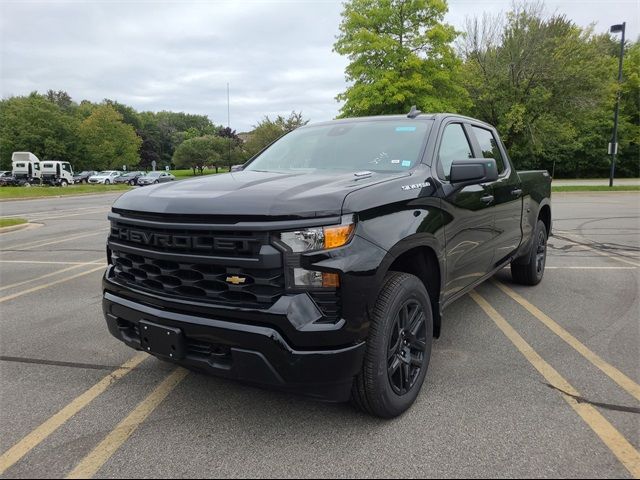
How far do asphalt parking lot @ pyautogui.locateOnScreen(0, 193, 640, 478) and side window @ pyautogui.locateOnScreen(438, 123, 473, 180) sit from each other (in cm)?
146

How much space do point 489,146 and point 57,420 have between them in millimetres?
4289

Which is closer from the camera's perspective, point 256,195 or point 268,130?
point 256,195

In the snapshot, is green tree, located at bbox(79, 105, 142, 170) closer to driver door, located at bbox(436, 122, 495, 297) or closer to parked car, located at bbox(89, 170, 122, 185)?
parked car, located at bbox(89, 170, 122, 185)

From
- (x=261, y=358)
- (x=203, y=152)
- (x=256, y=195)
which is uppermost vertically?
(x=203, y=152)

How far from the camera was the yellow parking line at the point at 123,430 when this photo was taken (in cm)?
234

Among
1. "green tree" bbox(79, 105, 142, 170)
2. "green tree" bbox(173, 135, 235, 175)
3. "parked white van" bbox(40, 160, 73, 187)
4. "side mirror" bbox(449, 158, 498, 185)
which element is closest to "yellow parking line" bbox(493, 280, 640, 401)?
"side mirror" bbox(449, 158, 498, 185)

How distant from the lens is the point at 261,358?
91.0 inches

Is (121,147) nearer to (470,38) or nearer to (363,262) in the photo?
(470,38)

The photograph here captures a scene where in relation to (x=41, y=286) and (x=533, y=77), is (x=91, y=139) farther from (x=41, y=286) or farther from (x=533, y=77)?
(x=41, y=286)

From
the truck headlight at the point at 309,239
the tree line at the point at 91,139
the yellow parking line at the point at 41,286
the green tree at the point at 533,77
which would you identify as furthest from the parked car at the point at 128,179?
the truck headlight at the point at 309,239

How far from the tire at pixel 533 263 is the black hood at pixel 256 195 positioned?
10.4 ft

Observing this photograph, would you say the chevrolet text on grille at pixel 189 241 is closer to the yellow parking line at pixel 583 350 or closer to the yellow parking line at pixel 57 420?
the yellow parking line at pixel 57 420

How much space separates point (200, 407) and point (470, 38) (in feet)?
90.2

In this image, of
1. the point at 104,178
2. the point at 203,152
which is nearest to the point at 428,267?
the point at 104,178
